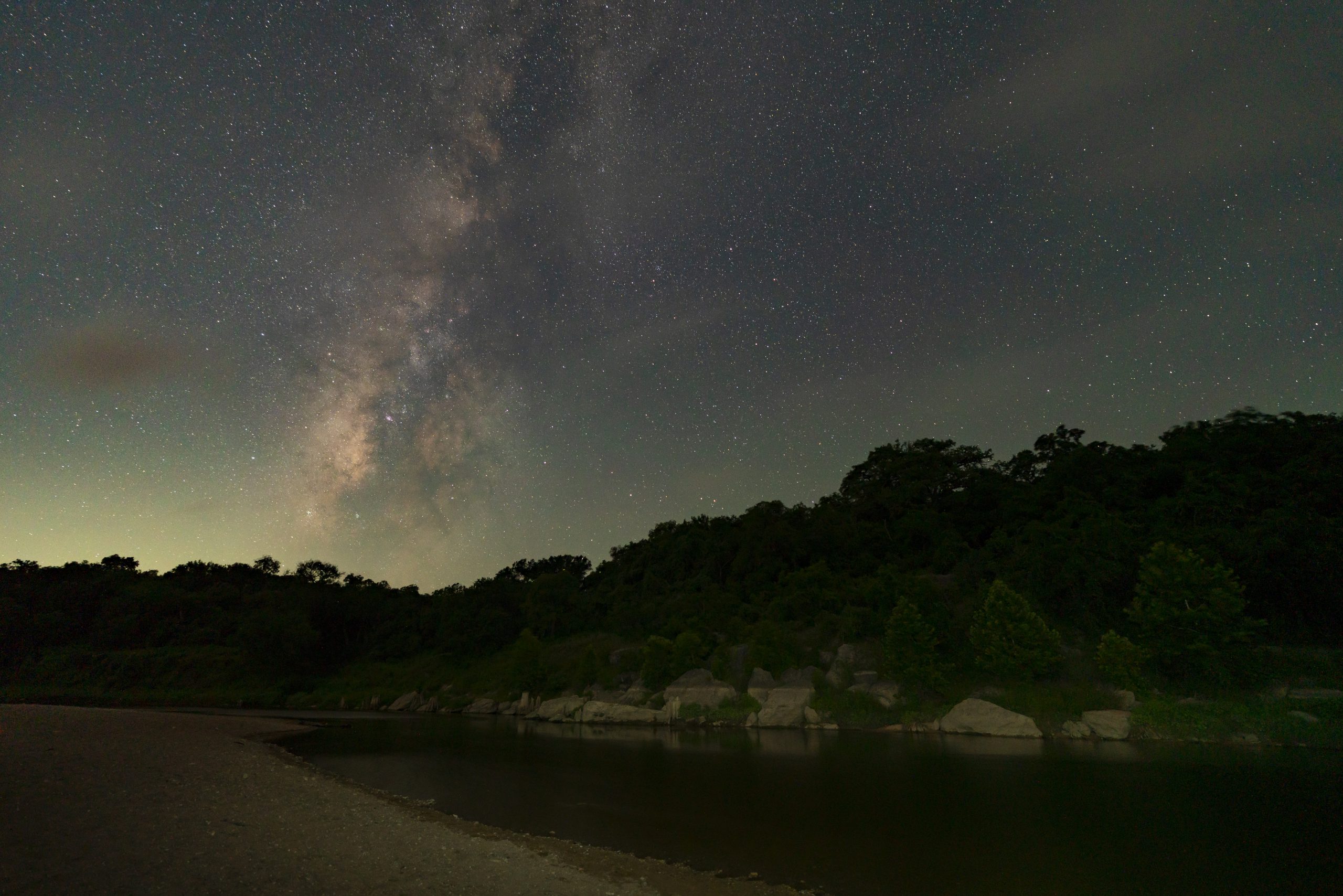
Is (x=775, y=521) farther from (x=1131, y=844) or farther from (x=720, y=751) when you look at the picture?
(x=1131, y=844)

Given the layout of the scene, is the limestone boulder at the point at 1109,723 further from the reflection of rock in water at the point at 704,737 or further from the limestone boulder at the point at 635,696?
the limestone boulder at the point at 635,696

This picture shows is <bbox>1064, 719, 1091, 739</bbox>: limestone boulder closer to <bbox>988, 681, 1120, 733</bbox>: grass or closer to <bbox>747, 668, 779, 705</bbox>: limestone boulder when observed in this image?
<bbox>988, 681, 1120, 733</bbox>: grass

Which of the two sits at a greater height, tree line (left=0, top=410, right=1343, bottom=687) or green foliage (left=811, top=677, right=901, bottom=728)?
tree line (left=0, top=410, right=1343, bottom=687)

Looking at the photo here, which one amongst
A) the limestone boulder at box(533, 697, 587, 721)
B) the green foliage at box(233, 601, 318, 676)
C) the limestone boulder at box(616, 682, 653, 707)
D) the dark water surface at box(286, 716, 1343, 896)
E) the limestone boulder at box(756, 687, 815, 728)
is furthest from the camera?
the green foliage at box(233, 601, 318, 676)

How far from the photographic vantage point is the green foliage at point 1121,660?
51250 millimetres

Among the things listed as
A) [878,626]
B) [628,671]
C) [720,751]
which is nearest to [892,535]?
[878,626]

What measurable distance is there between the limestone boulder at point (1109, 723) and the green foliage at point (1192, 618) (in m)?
5.87

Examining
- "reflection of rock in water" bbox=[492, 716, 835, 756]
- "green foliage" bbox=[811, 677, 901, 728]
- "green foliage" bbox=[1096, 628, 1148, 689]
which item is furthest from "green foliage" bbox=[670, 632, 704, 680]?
"green foliage" bbox=[1096, 628, 1148, 689]

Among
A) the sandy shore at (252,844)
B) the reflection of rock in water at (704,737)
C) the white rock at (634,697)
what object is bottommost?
the reflection of rock in water at (704,737)

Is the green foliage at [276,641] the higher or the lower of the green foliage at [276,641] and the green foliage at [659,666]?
the higher

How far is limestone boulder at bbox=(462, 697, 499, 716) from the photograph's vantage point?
95.7 meters

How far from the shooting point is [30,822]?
1831 cm

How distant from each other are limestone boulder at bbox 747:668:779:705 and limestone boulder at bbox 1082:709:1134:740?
2963cm

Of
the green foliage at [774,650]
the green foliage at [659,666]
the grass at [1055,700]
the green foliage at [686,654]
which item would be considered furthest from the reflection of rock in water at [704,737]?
the grass at [1055,700]
